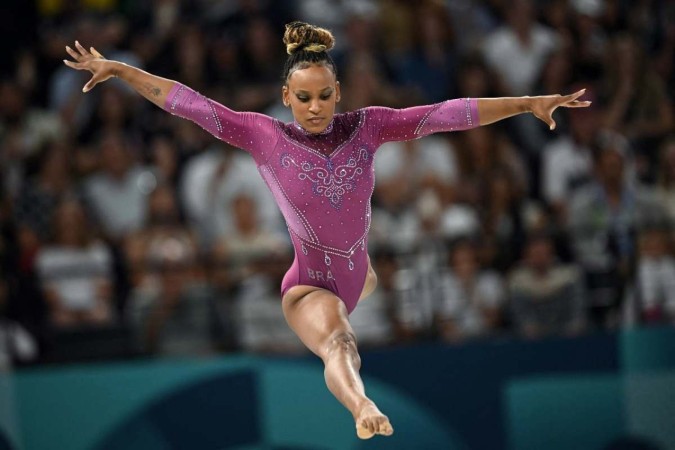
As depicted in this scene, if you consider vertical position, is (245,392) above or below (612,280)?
below

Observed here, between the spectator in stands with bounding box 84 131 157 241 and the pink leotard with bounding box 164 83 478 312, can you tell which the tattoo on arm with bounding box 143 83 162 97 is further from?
the spectator in stands with bounding box 84 131 157 241

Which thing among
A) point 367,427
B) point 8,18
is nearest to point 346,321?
point 367,427

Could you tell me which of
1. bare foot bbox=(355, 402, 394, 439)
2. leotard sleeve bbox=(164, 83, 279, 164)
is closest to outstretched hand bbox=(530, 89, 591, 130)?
leotard sleeve bbox=(164, 83, 279, 164)

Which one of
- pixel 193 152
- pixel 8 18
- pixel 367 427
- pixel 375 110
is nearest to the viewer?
pixel 367 427

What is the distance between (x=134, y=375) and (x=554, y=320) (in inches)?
106

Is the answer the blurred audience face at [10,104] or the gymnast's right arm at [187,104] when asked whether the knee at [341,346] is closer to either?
the gymnast's right arm at [187,104]

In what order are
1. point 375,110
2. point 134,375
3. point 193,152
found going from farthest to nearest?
point 193,152 < point 134,375 < point 375,110

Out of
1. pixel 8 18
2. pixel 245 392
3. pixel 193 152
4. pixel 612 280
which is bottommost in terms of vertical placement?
pixel 245 392

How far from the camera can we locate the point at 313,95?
464cm

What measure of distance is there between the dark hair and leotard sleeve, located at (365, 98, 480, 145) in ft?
1.03

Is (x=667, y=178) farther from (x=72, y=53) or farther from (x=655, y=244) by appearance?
(x=72, y=53)

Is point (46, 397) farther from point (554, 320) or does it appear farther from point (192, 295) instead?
point (554, 320)

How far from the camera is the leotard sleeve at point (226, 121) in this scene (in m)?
4.71

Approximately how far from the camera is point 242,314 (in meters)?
7.13
